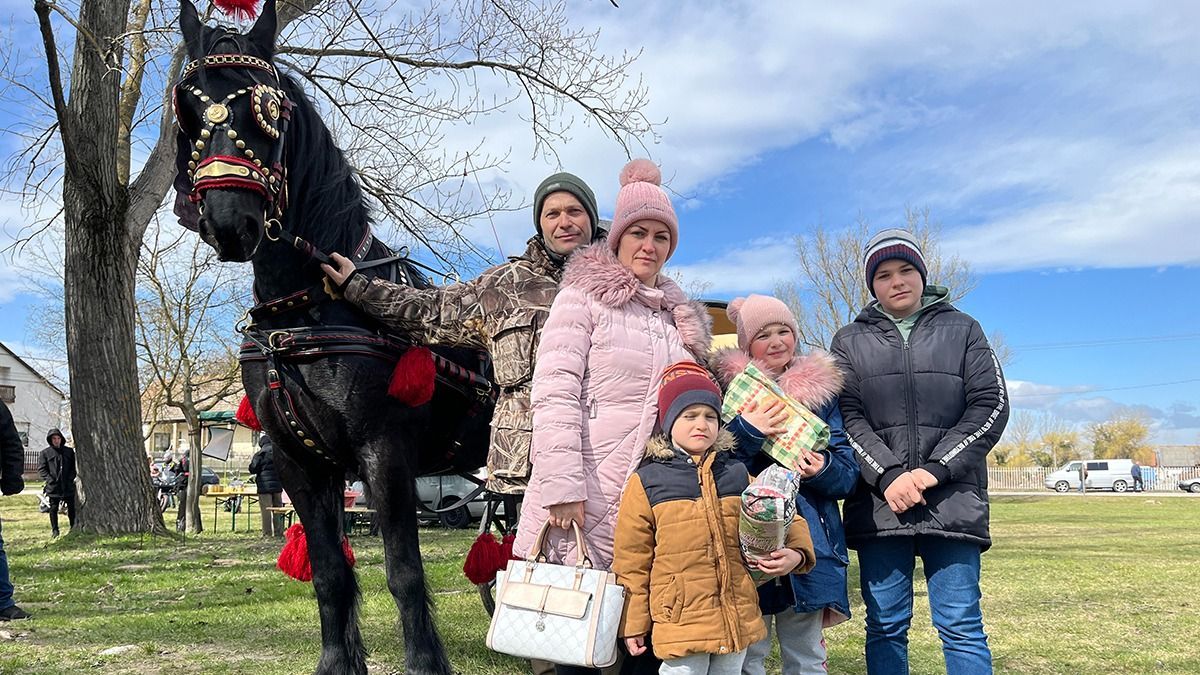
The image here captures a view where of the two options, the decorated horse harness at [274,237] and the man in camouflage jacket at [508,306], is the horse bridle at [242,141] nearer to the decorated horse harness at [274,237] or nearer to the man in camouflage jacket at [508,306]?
the decorated horse harness at [274,237]

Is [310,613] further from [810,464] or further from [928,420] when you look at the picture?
[928,420]

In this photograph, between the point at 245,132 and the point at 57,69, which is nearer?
the point at 245,132

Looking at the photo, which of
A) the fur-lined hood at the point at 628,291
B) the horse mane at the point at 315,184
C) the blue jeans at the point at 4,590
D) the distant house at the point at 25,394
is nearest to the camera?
the fur-lined hood at the point at 628,291

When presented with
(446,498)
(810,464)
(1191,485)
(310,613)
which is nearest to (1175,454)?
(1191,485)

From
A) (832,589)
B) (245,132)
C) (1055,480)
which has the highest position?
(245,132)

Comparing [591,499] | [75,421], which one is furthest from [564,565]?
[75,421]

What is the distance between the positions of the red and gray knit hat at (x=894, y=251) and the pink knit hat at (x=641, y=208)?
2.67ft

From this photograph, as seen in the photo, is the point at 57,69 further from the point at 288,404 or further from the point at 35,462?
the point at 35,462

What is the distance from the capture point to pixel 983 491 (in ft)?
9.58

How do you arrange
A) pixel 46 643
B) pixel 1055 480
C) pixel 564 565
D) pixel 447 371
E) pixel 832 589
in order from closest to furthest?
pixel 564 565 < pixel 832 589 < pixel 447 371 < pixel 46 643 < pixel 1055 480

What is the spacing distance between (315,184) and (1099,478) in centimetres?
4803

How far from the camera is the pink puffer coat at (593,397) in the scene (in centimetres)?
235

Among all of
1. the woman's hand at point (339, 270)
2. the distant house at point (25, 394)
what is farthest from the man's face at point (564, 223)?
the distant house at point (25, 394)

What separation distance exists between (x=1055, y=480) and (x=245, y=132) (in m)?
47.2
